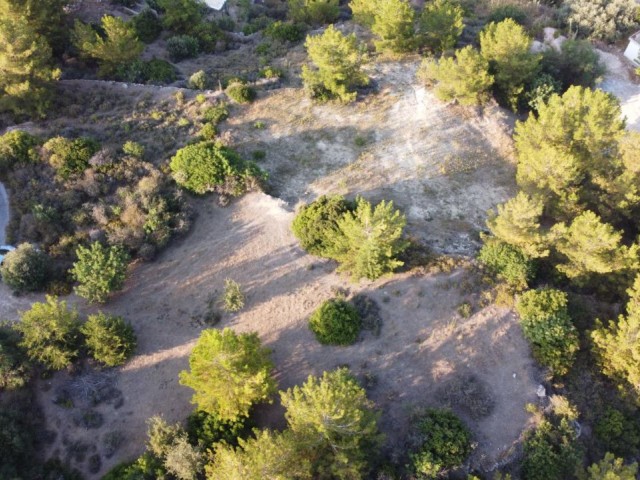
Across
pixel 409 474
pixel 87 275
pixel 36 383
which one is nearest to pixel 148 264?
pixel 87 275

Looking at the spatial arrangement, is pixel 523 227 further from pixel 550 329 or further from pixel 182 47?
pixel 182 47

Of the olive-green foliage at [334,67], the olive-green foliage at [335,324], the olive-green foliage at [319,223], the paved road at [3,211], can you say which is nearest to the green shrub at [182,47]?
the olive-green foliage at [334,67]

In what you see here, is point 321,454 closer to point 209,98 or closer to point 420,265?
point 420,265

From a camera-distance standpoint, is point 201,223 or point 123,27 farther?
point 123,27

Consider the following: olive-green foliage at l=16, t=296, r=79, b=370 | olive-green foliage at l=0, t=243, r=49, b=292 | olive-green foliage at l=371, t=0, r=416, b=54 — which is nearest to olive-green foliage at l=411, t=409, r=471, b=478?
olive-green foliage at l=16, t=296, r=79, b=370

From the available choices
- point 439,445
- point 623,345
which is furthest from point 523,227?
point 439,445
